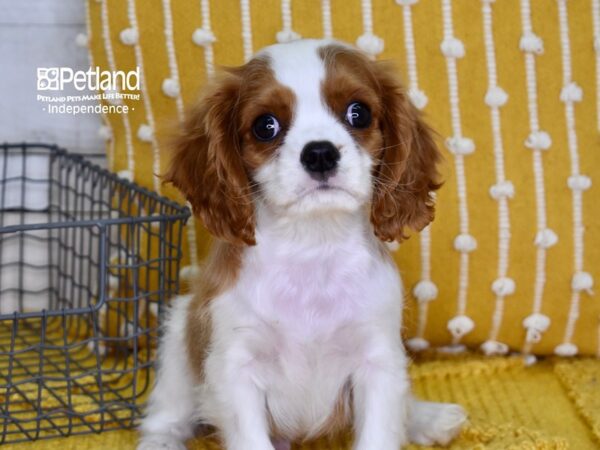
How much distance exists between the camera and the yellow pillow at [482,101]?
195 cm

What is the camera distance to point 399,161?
152 centimetres

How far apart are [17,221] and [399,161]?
1302mm

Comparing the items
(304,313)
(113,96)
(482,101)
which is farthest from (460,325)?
(113,96)

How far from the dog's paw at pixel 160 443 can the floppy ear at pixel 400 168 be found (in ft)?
1.80

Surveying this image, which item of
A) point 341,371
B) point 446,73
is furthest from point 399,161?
point 446,73

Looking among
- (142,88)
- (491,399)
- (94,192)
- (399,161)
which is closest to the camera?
(399,161)

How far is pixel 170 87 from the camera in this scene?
6.48ft

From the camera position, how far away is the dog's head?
1.37 m

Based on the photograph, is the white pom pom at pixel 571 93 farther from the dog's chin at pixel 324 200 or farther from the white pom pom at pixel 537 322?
the dog's chin at pixel 324 200

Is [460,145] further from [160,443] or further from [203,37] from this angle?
[160,443]

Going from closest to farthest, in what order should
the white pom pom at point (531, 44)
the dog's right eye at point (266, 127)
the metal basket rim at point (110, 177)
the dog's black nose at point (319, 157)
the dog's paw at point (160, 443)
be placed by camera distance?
the dog's black nose at point (319, 157) < the dog's right eye at point (266, 127) < the dog's paw at point (160, 443) < the metal basket rim at point (110, 177) < the white pom pom at point (531, 44)

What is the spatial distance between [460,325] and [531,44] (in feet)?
2.07

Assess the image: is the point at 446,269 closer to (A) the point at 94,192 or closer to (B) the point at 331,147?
(B) the point at 331,147

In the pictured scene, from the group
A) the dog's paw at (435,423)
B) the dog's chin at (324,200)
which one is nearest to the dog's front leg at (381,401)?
the dog's paw at (435,423)
